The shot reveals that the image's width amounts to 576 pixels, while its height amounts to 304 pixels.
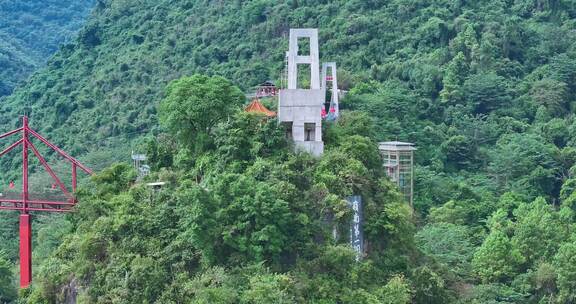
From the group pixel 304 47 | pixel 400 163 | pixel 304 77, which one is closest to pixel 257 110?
pixel 400 163

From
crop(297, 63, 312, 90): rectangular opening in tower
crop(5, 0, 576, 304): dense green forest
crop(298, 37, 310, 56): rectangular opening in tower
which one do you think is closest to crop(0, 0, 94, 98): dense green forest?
crop(5, 0, 576, 304): dense green forest

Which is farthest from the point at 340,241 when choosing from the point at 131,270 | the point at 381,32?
the point at 381,32

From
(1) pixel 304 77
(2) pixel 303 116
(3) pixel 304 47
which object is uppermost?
(3) pixel 304 47

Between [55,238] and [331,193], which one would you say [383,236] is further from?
[55,238]

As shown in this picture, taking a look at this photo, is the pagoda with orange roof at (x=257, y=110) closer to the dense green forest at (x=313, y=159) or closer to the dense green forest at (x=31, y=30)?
the dense green forest at (x=313, y=159)

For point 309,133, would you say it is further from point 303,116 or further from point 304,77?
point 304,77

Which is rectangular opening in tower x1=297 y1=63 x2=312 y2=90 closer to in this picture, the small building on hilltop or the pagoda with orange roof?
the small building on hilltop
